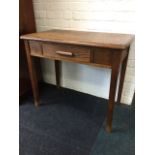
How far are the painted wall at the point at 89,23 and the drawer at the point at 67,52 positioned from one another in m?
0.44

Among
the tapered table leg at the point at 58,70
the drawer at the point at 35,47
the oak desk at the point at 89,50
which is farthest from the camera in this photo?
the tapered table leg at the point at 58,70

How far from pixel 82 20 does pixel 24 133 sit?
→ 1.11 meters

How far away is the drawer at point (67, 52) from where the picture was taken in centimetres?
104

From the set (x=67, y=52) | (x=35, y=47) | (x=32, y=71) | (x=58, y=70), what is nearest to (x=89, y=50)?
(x=67, y=52)

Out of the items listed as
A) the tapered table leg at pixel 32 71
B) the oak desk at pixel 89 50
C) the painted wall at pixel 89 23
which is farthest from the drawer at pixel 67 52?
the painted wall at pixel 89 23

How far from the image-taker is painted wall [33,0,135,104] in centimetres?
126

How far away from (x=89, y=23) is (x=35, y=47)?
0.54 meters

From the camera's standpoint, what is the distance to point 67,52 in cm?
110

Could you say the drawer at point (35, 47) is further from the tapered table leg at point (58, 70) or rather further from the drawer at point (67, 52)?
the tapered table leg at point (58, 70)

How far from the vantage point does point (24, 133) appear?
49.0 inches

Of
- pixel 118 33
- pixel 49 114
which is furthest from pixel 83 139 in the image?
pixel 118 33

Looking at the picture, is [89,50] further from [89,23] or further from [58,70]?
[58,70]
